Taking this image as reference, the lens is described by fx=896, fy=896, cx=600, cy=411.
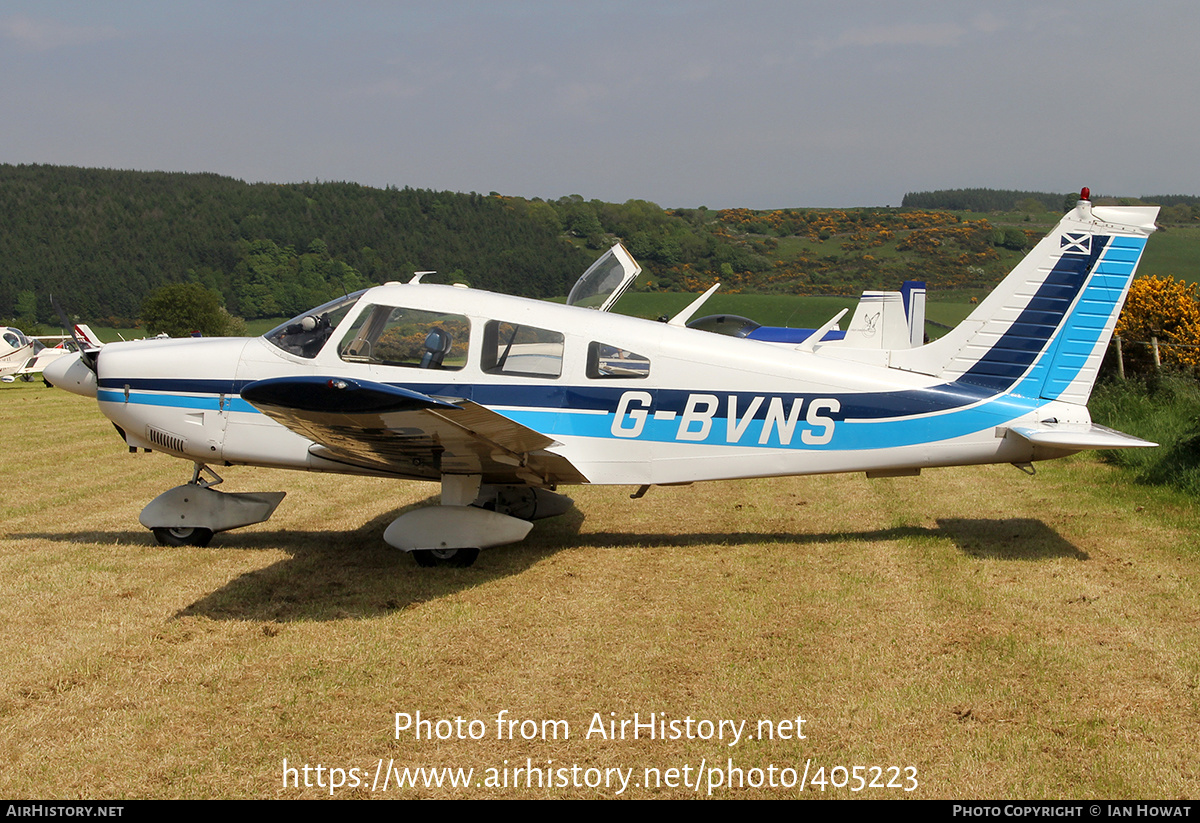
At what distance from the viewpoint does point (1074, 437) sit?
6082 mm

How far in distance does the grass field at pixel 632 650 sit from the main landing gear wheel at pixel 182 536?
0.10m

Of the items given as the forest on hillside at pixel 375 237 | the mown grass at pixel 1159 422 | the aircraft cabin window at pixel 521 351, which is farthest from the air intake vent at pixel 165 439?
the forest on hillside at pixel 375 237

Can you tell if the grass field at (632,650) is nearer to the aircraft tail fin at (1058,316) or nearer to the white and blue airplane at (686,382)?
the white and blue airplane at (686,382)

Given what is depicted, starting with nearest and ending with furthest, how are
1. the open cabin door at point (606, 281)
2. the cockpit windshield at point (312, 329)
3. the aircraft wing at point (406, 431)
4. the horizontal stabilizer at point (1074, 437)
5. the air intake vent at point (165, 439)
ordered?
1. the aircraft wing at point (406, 431)
2. the horizontal stabilizer at point (1074, 437)
3. the cockpit windshield at point (312, 329)
4. the air intake vent at point (165, 439)
5. the open cabin door at point (606, 281)

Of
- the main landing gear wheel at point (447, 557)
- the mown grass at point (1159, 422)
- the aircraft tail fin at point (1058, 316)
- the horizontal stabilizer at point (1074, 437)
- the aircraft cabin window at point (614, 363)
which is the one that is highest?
the aircraft tail fin at point (1058, 316)

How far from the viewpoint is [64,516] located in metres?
8.29

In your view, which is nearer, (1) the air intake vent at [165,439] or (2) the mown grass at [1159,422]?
(1) the air intake vent at [165,439]

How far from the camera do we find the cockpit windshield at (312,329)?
21.6ft

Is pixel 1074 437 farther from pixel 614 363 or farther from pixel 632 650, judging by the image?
pixel 632 650

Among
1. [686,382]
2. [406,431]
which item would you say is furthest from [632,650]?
[686,382]

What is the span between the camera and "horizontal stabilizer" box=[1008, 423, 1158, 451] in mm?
5868

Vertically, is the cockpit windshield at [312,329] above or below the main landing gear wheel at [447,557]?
above

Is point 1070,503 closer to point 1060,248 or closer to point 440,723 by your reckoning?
point 1060,248

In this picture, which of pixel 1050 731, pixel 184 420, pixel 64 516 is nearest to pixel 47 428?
pixel 64 516
